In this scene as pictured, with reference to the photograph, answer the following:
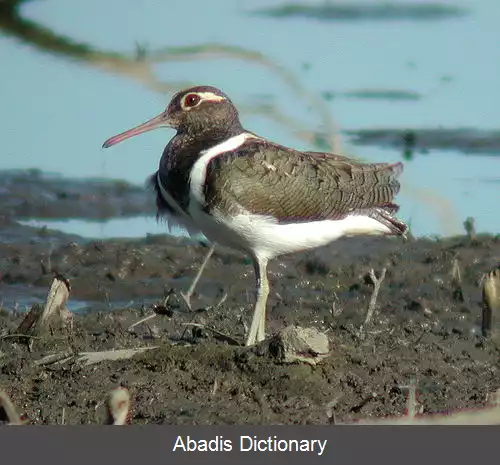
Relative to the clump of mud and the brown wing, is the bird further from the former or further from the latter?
the clump of mud

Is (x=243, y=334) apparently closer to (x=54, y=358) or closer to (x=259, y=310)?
(x=259, y=310)

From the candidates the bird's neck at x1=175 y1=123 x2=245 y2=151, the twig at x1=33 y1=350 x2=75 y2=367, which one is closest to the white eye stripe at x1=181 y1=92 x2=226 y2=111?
the bird's neck at x1=175 y1=123 x2=245 y2=151

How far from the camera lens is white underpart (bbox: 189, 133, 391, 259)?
26.1 feet

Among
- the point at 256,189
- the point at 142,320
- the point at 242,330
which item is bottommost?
the point at 242,330

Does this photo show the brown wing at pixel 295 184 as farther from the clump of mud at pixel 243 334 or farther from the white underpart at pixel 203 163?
the clump of mud at pixel 243 334

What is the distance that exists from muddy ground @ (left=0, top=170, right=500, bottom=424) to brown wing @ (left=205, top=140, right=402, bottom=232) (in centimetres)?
66

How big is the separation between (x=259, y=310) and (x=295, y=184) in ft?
2.45

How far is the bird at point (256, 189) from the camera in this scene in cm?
797

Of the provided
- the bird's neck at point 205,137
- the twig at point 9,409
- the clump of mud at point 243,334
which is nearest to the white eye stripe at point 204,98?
the bird's neck at point 205,137

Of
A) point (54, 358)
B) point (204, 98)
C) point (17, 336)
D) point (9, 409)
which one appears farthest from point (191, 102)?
point (9, 409)

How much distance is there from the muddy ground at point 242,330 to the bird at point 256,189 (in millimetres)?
501

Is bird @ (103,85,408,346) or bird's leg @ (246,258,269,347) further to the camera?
bird @ (103,85,408,346)

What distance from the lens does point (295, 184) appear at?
8227mm

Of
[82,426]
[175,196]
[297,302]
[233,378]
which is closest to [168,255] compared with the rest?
[297,302]
